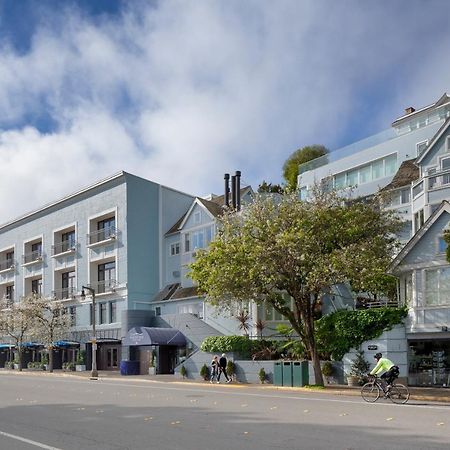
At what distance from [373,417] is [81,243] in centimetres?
4159

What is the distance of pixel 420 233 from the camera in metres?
26.8

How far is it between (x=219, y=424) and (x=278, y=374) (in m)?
14.5

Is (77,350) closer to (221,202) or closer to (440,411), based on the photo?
(221,202)

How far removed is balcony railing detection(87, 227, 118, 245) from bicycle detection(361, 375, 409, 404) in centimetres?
3139

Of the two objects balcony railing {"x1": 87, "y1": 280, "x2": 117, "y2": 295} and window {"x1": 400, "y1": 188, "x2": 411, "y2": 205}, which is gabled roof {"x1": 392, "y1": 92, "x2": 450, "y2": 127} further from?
balcony railing {"x1": 87, "y1": 280, "x2": 117, "y2": 295}

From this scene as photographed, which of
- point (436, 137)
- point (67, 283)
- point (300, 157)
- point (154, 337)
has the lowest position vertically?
point (154, 337)

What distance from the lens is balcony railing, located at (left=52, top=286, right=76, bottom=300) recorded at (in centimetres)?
5341

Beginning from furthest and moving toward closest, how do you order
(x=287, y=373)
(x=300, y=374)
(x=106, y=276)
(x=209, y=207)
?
(x=106, y=276) → (x=209, y=207) → (x=287, y=373) → (x=300, y=374)

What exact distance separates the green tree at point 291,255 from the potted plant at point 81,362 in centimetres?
2290

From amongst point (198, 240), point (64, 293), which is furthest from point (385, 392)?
point (64, 293)

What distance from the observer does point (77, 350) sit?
168 ft

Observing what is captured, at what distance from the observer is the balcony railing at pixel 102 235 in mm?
48906

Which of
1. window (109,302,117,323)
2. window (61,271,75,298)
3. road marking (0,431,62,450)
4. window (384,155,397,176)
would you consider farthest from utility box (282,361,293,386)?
window (61,271,75,298)

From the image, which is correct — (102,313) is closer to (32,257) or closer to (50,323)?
(50,323)
